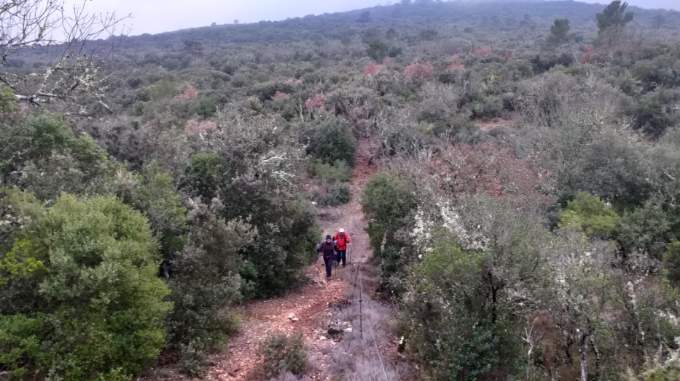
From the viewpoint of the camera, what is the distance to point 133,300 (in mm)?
8086

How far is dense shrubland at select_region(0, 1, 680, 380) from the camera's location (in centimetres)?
774

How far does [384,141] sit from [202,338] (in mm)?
14659

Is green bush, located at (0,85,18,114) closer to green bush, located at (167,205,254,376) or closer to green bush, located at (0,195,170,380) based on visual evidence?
green bush, located at (0,195,170,380)

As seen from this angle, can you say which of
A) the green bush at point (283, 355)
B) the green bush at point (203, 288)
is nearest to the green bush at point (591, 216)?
the green bush at point (283, 355)

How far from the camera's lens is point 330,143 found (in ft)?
82.8

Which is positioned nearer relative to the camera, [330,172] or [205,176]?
[205,176]

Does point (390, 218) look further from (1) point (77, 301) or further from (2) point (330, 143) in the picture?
(2) point (330, 143)

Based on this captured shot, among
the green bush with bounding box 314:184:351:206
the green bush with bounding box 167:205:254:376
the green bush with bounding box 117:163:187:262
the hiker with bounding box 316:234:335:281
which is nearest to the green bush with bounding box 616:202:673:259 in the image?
the hiker with bounding box 316:234:335:281

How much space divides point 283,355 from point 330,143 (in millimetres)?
16827

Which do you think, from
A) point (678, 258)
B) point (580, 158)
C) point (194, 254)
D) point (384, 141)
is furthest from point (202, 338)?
point (384, 141)

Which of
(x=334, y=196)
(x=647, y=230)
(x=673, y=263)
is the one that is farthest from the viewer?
(x=334, y=196)

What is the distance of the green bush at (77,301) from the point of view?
7.41 m

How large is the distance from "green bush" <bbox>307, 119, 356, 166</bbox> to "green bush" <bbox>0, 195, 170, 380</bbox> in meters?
17.2

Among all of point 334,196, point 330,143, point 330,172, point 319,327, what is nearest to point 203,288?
point 319,327
